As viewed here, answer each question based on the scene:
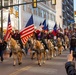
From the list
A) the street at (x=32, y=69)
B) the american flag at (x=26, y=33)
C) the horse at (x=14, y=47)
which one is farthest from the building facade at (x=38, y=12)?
the street at (x=32, y=69)

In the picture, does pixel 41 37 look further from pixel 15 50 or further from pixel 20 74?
pixel 20 74

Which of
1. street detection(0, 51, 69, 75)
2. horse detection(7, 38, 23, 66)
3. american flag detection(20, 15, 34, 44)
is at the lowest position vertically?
street detection(0, 51, 69, 75)

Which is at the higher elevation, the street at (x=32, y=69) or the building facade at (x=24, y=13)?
the building facade at (x=24, y=13)

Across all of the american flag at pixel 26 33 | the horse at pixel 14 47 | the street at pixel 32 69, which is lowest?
the street at pixel 32 69

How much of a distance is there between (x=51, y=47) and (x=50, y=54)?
0.77 meters

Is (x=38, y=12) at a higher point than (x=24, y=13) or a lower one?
higher

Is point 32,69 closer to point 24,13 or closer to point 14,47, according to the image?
point 14,47

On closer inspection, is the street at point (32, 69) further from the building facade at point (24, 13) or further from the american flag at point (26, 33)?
the building facade at point (24, 13)

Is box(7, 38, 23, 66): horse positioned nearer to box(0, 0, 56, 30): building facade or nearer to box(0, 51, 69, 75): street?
box(0, 51, 69, 75): street

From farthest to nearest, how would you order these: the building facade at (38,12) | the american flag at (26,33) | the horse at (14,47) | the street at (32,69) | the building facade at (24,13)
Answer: the building facade at (38,12) < the building facade at (24,13) < the american flag at (26,33) < the horse at (14,47) < the street at (32,69)

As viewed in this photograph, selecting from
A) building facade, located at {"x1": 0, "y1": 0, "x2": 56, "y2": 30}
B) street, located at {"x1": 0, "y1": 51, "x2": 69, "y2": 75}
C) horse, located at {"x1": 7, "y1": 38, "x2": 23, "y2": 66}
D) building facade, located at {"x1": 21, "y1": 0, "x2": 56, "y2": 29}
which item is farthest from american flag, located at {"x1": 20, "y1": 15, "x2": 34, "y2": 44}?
building facade, located at {"x1": 21, "y1": 0, "x2": 56, "y2": 29}

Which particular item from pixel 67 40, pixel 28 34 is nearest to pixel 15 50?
pixel 28 34

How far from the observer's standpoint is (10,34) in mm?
18531

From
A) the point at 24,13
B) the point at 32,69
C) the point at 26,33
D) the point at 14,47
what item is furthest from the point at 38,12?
the point at 32,69
